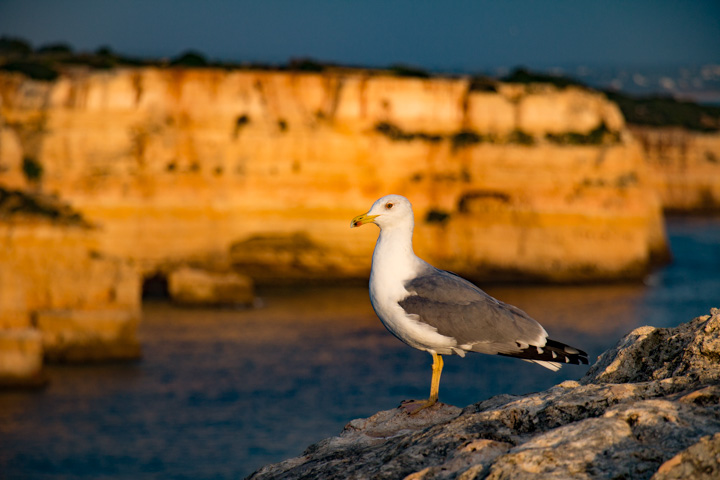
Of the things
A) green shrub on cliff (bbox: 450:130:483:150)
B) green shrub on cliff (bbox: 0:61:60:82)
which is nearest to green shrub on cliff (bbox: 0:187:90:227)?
green shrub on cliff (bbox: 0:61:60:82)

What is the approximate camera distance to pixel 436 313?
757cm

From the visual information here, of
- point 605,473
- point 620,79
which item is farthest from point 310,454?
point 620,79

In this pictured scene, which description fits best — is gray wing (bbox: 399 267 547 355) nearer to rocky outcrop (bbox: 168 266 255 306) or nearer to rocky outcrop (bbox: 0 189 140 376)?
rocky outcrop (bbox: 0 189 140 376)

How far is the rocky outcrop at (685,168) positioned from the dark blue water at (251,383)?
51.8m

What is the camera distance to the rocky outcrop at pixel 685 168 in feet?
324

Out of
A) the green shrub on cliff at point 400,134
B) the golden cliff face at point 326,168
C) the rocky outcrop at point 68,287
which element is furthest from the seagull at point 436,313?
the green shrub on cliff at point 400,134

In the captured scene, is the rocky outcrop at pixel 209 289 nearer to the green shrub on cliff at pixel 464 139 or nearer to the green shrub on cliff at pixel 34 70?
the green shrub on cliff at pixel 34 70

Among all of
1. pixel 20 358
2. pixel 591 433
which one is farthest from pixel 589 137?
pixel 591 433

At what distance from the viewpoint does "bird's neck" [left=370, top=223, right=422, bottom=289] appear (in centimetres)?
771

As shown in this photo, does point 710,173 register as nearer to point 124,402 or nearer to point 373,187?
point 373,187

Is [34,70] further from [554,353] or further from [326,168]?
[554,353]

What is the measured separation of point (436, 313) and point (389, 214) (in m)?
1.07

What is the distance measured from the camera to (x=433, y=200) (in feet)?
174

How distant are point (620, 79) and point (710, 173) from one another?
Result: 93523 mm
